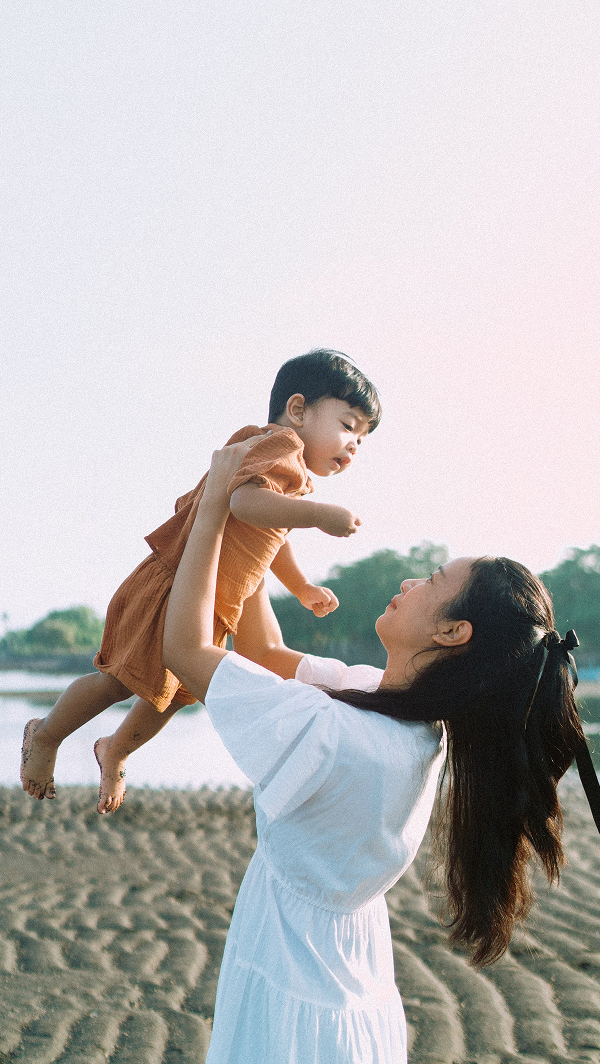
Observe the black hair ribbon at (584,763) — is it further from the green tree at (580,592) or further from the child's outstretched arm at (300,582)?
the green tree at (580,592)

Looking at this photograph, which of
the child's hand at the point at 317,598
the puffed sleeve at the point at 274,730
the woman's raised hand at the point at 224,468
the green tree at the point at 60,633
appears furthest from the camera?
the green tree at the point at 60,633

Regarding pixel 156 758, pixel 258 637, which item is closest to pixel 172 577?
pixel 258 637

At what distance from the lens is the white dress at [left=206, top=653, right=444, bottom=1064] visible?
1.69 meters

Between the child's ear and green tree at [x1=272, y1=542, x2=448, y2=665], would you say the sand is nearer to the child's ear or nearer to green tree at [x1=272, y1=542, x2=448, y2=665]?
the child's ear

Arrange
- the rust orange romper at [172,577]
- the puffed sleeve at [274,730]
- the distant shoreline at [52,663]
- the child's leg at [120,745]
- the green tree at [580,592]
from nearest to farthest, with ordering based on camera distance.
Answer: the puffed sleeve at [274,730]
the rust orange romper at [172,577]
the child's leg at [120,745]
the green tree at [580,592]
the distant shoreline at [52,663]

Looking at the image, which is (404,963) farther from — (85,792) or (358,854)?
(85,792)

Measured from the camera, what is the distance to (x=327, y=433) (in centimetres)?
250

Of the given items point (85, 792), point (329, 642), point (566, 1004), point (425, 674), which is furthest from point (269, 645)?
point (329, 642)

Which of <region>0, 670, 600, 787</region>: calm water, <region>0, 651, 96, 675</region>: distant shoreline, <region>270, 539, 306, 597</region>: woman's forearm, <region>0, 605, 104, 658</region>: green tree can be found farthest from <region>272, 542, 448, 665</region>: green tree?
<region>270, 539, 306, 597</region>: woman's forearm

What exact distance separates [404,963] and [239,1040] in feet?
12.0

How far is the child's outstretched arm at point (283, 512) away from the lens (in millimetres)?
2102

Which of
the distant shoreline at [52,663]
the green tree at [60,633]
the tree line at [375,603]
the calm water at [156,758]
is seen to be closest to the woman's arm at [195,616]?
the calm water at [156,758]

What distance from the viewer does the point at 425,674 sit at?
6.07 ft

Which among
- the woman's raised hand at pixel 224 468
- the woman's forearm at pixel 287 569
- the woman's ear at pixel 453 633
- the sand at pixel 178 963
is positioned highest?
the woman's raised hand at pixel 224 468
